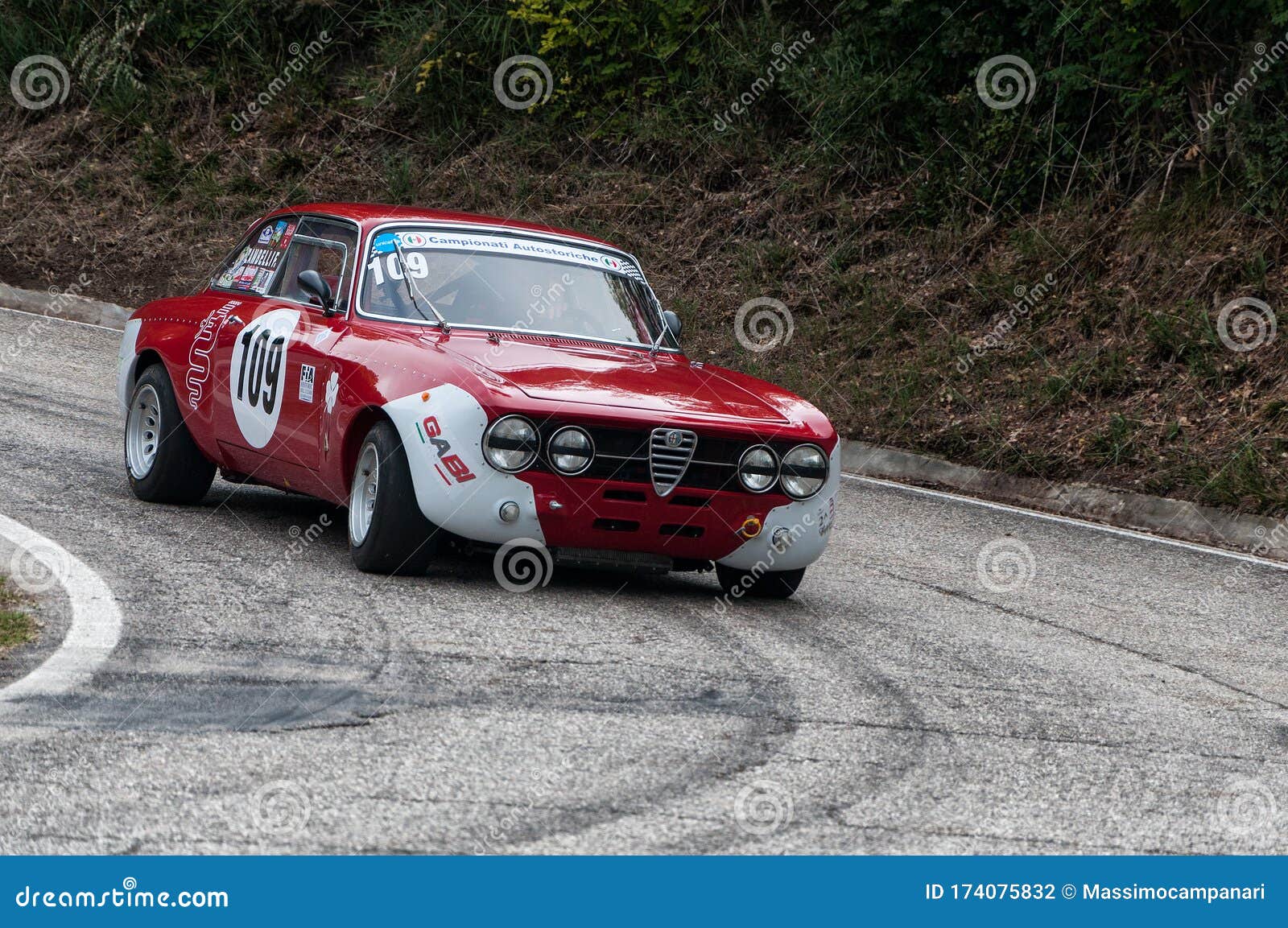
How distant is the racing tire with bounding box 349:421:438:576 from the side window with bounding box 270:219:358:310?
1.06m

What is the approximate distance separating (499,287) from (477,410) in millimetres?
1367

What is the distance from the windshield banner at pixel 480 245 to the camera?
775 centimetres

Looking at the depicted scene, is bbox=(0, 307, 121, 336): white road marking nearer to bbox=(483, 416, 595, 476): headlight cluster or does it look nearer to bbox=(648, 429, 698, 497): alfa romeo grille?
bbox=(483, 416, 595, 476): headlight cluster

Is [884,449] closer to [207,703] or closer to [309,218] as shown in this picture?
[309,218]

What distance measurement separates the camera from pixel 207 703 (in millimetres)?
4746

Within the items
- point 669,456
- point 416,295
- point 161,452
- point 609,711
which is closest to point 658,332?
point 416,295

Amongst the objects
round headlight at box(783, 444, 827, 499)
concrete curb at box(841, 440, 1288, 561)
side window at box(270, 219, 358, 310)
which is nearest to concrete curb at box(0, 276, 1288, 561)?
concrete curb at box(841, 440, 1288, 561)

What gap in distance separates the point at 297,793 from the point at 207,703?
91 cm

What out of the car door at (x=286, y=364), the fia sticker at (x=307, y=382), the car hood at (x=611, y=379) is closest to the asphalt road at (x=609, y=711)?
the car door at (x=286, y=364)

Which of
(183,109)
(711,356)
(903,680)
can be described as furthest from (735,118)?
(903,680)

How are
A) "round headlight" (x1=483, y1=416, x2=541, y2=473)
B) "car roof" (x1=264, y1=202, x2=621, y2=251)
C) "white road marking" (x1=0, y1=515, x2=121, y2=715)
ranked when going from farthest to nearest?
"car roof" (x1=264, y1=202, x2=621, y2=251) < "round headlight" (x1=483, y1=416, x2=541, y2=473) < "white road marking" (x1=0, y1=515, x2=121, y2=715)

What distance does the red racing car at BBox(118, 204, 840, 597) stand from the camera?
650cm

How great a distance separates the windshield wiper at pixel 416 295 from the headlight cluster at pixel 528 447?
96 centimetres

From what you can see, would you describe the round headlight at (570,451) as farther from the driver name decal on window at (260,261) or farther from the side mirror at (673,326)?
the driver name decal on window at (260,261)
